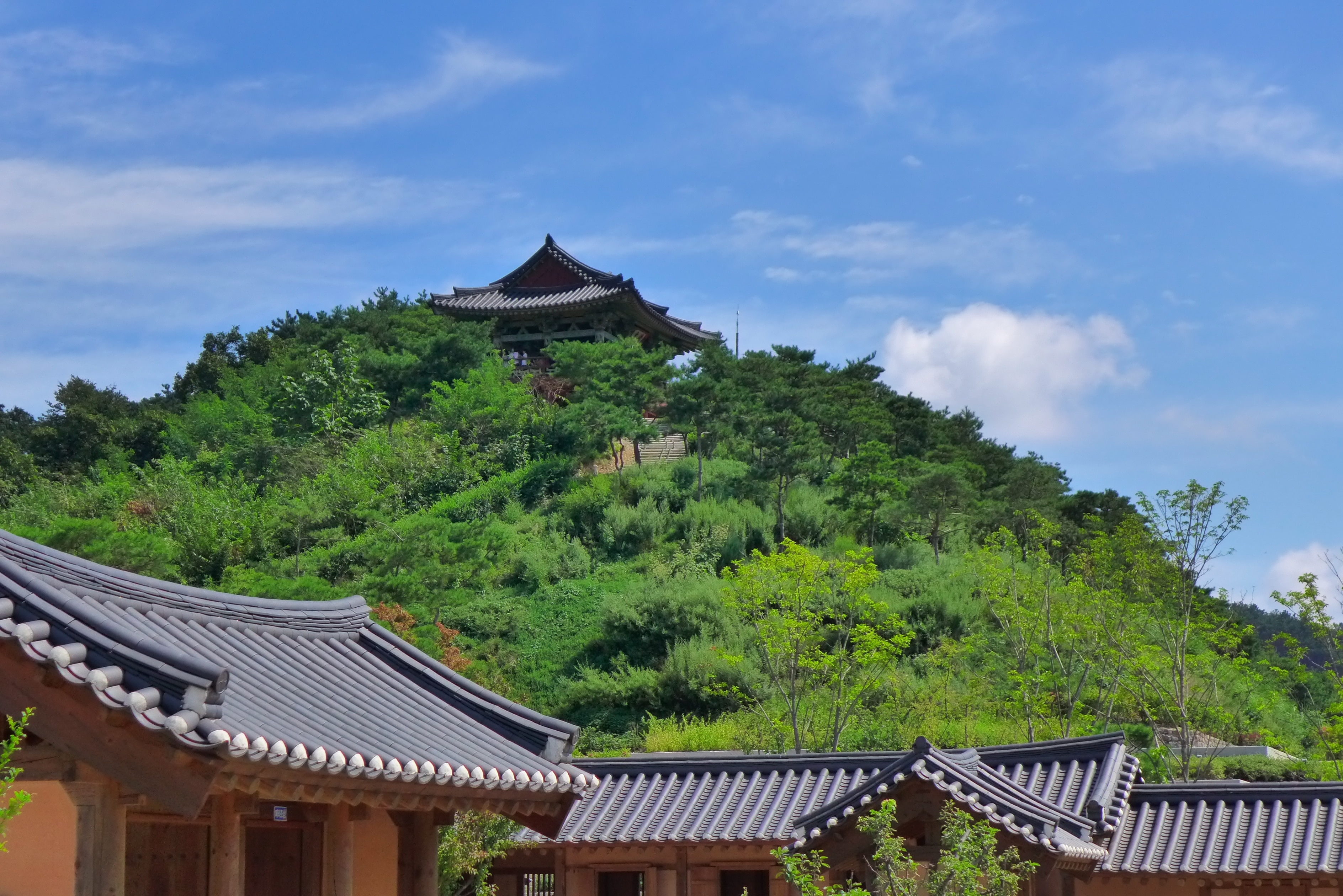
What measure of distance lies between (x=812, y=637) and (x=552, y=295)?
99.6 ft

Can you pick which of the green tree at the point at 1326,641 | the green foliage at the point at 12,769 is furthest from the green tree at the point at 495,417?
the green foliage at the point at 12,769

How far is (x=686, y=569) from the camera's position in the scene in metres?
37.7

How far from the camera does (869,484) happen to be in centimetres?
3819

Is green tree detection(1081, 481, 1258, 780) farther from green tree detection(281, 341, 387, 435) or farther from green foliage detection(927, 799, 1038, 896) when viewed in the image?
green tree detection(281, 341, 387, 435)

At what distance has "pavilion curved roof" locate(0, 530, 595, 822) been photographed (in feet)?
23.7

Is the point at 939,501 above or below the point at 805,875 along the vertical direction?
above

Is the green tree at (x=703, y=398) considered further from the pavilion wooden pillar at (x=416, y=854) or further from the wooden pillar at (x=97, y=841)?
the wooden pillar at (x=97, y=841)

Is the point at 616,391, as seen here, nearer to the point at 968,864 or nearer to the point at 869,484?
the point at 869,484

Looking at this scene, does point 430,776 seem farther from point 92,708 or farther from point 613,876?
point 613,876

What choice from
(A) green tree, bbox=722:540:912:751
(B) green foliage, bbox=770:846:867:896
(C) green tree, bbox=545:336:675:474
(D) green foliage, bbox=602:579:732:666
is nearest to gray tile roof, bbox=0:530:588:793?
(B) green foliage, bbox=770:846:867:896

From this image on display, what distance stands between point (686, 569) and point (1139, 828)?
23.2m

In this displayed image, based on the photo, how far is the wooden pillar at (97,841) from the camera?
7648 millimetres

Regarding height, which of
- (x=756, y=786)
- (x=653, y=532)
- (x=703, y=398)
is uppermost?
(x=703, y=398)

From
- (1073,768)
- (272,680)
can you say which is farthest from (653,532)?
(272,680)
